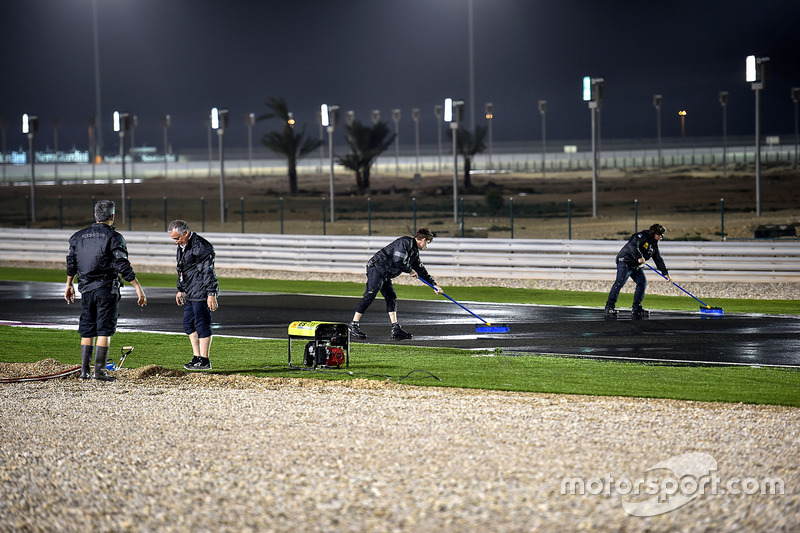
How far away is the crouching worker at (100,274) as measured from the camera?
10.9 meters

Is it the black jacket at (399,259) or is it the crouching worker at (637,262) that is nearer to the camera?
the black jacket at (399,259)

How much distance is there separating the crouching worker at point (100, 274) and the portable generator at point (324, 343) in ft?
6.31

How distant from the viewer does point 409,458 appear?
24.6 feet

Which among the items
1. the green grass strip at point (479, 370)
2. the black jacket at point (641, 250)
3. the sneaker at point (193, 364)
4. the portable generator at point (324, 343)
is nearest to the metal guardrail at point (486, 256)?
the black jacket at point (641, 250)

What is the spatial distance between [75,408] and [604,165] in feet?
327

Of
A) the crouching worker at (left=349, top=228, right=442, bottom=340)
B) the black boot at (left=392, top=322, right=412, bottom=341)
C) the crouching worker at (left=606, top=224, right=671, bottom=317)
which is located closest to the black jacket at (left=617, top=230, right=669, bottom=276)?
the crouching worker at (left=606, top=224, right=671, bottom=317)

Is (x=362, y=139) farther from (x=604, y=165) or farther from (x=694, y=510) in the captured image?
(x=694, y=510)

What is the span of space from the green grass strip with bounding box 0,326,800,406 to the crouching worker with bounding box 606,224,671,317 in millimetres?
4745

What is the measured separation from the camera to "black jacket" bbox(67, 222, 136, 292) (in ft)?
35.8

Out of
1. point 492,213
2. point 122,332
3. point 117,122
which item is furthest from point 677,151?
point 122,332

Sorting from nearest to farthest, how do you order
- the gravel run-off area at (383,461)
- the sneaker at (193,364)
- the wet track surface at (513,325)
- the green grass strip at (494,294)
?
1. the gravel run-off area at (383,461)
2. the sneaker at (193,364)
3. the wet track surface at (513,325)
4. the green grass strip at (494,294)

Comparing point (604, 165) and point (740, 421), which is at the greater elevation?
point (604, 165)

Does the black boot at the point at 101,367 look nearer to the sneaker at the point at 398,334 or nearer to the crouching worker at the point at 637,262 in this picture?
the sneaker at the point at 398,334

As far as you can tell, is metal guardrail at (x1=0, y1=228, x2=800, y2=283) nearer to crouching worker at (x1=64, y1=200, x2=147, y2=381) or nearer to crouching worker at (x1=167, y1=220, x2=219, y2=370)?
crouching worker at (x1=167, y1=220, x2=219, y2=370)
